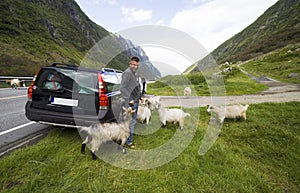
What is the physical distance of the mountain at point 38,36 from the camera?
27.3 m

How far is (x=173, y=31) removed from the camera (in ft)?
21.0

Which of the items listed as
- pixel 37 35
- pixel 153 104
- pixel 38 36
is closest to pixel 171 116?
pixel 153 104

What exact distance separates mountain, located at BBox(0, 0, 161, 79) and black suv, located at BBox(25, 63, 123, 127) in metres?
21.4

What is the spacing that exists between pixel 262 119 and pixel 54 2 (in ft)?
408

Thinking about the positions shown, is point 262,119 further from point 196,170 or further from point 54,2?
point 54,2

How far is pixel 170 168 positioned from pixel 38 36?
7684 centimetres

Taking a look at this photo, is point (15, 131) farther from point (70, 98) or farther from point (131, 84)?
point (131, 84)

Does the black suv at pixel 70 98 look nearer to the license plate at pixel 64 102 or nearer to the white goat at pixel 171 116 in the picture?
the license plate at pixel 64 102

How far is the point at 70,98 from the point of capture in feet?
14.5

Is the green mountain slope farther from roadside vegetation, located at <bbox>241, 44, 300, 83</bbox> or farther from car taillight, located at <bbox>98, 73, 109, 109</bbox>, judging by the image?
roadside vegetation, located at <bbox>241, 44, 300, 83</bbox>

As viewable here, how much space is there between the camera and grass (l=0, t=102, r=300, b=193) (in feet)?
10.1

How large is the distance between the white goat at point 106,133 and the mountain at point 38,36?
22349 millimetres

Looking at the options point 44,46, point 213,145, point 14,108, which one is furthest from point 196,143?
point 44,46

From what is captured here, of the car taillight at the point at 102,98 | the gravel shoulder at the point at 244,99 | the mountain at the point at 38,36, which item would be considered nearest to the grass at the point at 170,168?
the car taillight at the point at 102,98
